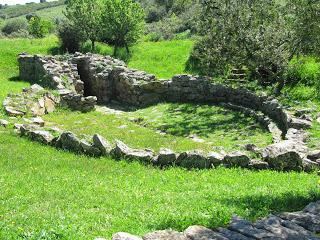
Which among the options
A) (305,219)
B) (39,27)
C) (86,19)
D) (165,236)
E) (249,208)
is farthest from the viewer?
(39,27)

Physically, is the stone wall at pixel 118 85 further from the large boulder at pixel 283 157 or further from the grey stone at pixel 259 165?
the grey stone at pixel 259 165

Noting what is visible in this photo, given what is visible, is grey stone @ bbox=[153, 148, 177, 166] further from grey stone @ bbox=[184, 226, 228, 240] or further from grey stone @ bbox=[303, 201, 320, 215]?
grey stone @ bbox=[184, 226, 228, 240]

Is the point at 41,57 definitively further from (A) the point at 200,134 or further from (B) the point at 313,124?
(B) the point at 313,124

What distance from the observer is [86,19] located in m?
41.4

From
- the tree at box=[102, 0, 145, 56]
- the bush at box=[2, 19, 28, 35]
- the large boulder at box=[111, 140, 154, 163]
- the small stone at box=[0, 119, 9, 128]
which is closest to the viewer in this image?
the large boulder at box=[111, 140, 154, 163]

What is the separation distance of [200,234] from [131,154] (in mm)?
7971

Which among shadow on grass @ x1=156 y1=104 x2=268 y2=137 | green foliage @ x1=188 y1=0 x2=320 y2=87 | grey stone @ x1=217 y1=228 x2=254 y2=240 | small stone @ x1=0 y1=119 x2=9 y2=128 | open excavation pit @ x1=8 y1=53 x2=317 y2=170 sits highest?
green foliage @ x1=188 y1=0 x2=320 y2=87

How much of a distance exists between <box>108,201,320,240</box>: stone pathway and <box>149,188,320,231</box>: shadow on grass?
27 centimetres

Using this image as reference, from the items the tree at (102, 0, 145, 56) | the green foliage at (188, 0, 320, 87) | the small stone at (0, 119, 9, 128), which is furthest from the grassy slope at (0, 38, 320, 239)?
the tree at (102, 0, 145, 56)

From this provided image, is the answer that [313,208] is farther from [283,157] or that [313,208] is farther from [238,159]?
[238,159]

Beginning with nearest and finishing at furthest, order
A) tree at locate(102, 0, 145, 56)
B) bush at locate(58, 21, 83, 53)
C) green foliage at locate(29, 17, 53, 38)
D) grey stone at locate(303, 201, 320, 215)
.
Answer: grey stone at locate(303, 201, 320, 215), bush at locate(58, 21, 83, 53), tree at locate(102, 0, 145, 56), green foliage at locate(29, 17, 53, 38)

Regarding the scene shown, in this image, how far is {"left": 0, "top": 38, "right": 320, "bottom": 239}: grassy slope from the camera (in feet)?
29.6

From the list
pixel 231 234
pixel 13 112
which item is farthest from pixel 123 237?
pixel 13 112

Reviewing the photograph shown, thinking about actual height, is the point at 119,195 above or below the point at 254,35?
below
